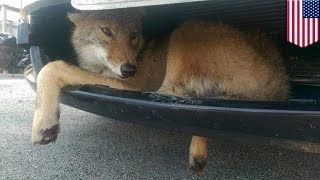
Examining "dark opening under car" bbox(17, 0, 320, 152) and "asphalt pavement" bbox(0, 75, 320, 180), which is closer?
"dark opening under car" bbox(17, 0, 320, 152)

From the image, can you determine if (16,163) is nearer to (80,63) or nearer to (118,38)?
(80,63)

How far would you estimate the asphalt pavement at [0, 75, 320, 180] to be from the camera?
84.8 inches

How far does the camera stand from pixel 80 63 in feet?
8.73

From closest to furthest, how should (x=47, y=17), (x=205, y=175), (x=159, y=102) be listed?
(x=159, y=102) < (x=205, y=175) < (x=47, y=17)

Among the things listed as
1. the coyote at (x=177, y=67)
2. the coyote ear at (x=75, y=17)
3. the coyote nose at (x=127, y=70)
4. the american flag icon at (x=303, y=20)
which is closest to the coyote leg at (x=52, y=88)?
the coyote at (x=177, y=67)

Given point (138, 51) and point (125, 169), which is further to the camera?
point (138, 51)

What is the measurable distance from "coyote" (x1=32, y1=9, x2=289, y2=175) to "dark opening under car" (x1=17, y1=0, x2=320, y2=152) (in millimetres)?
110

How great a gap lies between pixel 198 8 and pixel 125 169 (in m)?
0.97

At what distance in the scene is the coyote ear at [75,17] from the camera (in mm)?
2540

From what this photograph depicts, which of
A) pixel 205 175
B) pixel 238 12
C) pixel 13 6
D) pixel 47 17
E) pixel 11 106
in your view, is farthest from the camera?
pixel 13 6

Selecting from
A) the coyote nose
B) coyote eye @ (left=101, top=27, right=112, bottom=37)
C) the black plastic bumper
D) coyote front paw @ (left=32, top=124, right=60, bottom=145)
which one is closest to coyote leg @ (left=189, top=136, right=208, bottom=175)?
the black plastic bumper

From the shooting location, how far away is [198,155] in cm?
200

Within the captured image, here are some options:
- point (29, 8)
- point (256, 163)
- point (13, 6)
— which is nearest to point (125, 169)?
point (256, 163)

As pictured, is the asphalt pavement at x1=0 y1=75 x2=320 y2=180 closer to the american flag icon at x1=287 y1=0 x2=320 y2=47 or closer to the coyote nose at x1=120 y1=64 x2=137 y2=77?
the coyote nose at x1=120 y1=64 x2=137 y2=77
